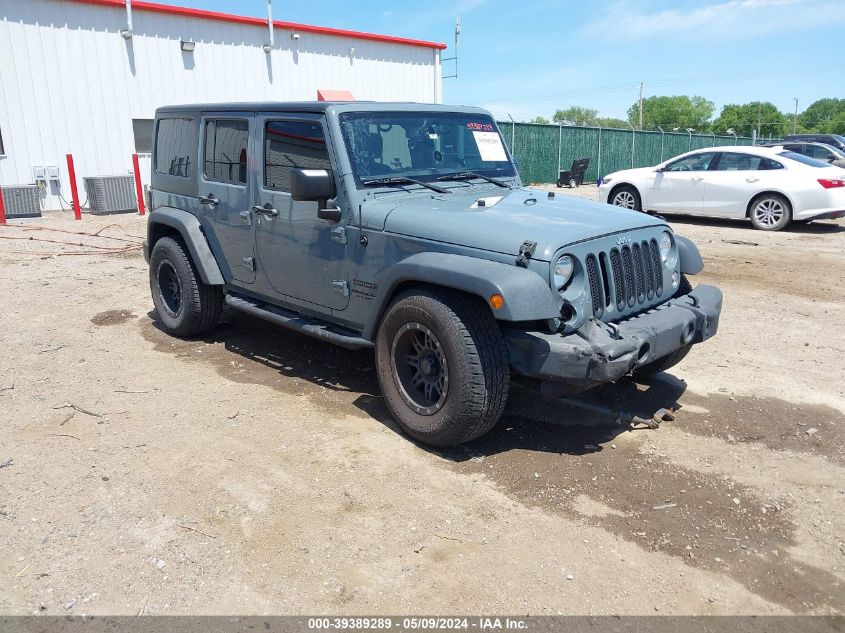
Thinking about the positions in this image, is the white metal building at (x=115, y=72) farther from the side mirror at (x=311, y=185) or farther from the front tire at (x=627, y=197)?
the side mirror at (x=311, y=185)

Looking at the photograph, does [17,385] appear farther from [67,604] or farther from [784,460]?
[784,460]

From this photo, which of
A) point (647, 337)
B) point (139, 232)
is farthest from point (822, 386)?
point (139, 232)

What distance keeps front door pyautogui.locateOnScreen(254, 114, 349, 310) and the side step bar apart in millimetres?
159

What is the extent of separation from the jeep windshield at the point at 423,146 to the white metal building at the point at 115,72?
1347 centimetres

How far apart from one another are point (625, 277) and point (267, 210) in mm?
2534

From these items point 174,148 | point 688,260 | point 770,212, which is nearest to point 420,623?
point 688,260

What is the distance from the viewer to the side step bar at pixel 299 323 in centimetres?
439

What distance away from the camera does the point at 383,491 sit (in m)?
3.54

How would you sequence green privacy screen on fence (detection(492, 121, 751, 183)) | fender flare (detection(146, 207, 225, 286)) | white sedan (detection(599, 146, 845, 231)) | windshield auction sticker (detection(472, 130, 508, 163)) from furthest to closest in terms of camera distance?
green privacy screen on fence (detection(492, 121, 751, 183)), white sedan (detection(599, 146, 845, 231)), fender flare (detection(146, 207, 225, 286)), windshield auction sticker (detection(472, 130, 508, 163))

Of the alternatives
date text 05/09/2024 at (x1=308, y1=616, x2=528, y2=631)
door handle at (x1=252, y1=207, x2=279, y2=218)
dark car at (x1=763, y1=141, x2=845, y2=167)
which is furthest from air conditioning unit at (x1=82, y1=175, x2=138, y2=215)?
dark car at (x1=763, y1=141, x2=845, y2=167)

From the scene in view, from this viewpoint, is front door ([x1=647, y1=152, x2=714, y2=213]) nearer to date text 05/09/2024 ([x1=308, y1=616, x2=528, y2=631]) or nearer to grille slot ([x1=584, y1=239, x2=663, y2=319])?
grille slot ([x1=584, y1=239, x2=663, y2=319])

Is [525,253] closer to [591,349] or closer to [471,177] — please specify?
[591,349]

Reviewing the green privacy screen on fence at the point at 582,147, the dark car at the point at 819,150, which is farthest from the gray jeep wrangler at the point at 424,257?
the green privacy screen on fence at the point at 582,147

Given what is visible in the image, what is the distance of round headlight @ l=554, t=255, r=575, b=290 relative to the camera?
3.57m
